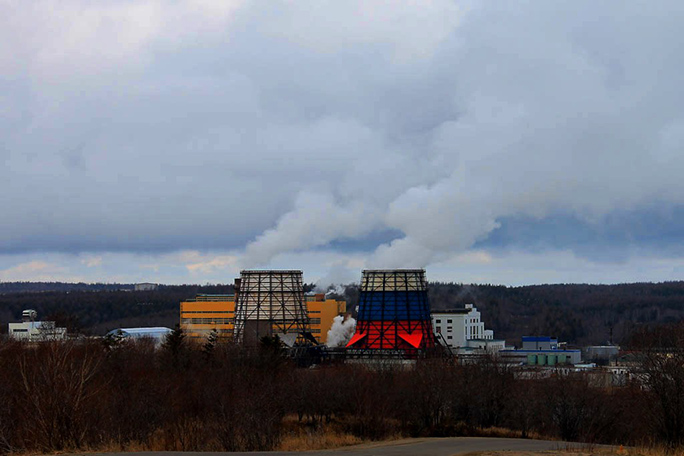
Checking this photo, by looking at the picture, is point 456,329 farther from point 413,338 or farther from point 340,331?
point 413,338

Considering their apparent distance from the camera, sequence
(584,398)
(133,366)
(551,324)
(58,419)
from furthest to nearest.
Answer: (551,324) < (133,366) < (584,398) < (58,419)

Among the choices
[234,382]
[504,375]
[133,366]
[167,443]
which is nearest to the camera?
[167,443]

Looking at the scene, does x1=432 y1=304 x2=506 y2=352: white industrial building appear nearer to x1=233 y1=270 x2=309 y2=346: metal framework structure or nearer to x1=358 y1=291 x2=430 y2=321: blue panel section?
x1=358 y1=291 x2=430 y2=321: blue panel section

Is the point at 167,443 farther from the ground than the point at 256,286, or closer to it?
closer to it

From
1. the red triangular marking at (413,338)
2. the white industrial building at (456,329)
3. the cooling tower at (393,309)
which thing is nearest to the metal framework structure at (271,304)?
the cooling tower at (393,309)

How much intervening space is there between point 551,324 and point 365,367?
102960 millimetres

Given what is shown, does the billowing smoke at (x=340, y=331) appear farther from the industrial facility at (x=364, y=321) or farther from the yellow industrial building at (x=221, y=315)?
the yellow industrial building at (x=221, y=315)

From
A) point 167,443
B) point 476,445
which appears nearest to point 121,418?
point 167,443

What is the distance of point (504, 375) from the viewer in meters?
62.1

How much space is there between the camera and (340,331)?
4215 inches

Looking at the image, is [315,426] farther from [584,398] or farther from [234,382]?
[584,398]

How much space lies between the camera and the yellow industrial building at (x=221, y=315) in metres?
111

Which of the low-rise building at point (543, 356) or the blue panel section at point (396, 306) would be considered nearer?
the blue panel section at point (396, 306)

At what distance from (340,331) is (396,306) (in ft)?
53.3
